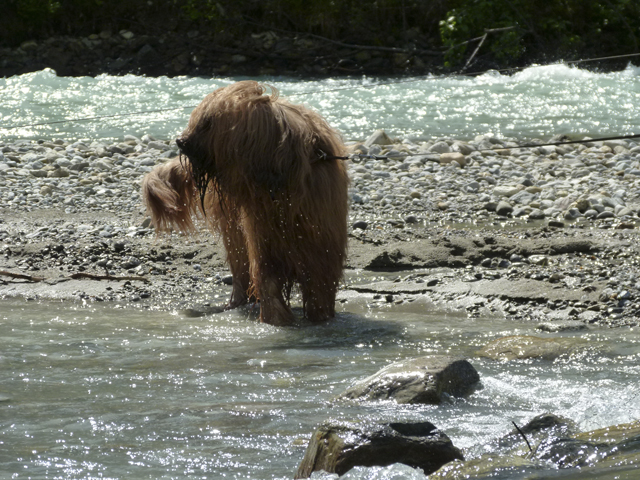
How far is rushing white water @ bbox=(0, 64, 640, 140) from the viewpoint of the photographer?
14.0 m

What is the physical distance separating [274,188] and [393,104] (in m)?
11.8

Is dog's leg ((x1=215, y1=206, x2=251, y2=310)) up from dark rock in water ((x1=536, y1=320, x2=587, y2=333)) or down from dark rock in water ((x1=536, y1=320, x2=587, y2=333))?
up

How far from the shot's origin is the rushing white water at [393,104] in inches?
551

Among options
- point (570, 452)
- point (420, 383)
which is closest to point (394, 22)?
point (420, 383)

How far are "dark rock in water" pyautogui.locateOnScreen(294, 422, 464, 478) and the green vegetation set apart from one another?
58.2 ft

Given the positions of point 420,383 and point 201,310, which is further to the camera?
point 201,310

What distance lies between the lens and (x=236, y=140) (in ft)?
15.5

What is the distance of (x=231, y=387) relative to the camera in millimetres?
4000

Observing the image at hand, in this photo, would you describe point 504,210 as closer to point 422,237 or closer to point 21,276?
point 422,237

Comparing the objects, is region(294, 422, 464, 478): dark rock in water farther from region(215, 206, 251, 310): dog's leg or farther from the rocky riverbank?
region(215, 206, 251, 310): dog's leg

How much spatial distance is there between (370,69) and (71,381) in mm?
18716

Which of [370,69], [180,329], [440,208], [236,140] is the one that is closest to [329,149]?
[236,140]

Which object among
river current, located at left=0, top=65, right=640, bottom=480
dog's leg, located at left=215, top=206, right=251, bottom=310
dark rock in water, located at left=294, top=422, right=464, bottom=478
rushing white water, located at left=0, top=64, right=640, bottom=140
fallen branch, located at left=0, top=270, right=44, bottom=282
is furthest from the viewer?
rushing white water, located at left=0, top=64, right=640, bottom=140

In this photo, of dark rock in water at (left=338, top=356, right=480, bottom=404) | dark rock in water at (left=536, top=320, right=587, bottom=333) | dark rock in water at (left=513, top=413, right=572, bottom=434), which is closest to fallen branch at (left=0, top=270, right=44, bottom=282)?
dark rock in water at (left=338, top=356, right=480, bottom=404)
